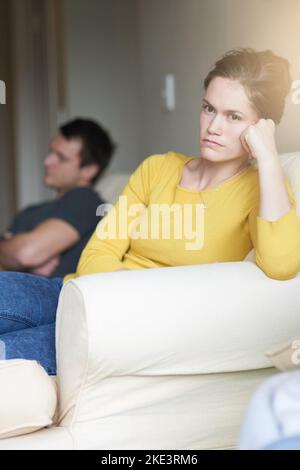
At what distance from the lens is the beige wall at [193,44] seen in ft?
6.72

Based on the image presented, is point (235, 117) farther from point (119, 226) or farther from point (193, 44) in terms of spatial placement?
point (193, 44)

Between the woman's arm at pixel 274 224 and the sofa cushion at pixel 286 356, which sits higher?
the woman's arm at pixel 274 224

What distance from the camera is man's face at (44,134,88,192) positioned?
2.87 metres

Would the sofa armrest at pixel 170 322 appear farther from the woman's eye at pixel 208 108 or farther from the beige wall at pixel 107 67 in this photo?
the beige wall at pixel 107 67

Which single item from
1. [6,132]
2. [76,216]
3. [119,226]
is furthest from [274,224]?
[6,132]

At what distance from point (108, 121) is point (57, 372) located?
8.76 ft

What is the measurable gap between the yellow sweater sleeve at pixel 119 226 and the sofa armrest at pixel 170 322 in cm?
37

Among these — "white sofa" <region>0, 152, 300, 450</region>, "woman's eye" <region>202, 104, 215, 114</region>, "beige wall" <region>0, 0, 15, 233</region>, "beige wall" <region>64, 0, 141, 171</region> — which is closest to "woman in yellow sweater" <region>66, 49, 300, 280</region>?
"woman's eye" <region>202, 104, 215, 114</region>

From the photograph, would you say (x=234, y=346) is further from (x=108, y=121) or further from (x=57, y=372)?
(x=108, y=121)

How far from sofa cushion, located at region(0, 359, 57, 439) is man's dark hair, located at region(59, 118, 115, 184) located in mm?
1593

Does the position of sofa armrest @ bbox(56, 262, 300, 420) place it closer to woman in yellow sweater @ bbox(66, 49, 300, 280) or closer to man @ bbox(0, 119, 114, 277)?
woman in yellow sweater @ bbox(66, 49, 300, 280)

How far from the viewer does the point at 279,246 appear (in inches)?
57.0

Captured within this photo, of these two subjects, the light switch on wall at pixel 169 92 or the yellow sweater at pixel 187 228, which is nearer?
the yellow sweater at pixel 187 228

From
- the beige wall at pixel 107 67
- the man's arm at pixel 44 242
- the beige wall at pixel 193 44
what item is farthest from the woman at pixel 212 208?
the beige wall at pixel 107 67
